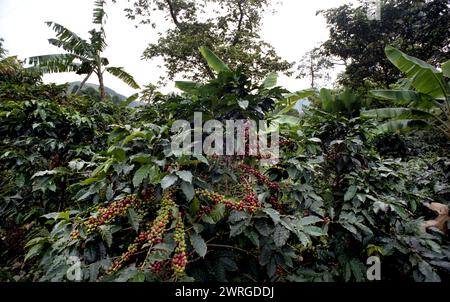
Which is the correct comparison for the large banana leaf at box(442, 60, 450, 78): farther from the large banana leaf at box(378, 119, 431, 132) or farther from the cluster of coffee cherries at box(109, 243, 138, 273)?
the cluster of coffee cherries at box(109, 243, 138, 273)

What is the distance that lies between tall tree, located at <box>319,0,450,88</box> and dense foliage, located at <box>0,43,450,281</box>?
9756 millimetres

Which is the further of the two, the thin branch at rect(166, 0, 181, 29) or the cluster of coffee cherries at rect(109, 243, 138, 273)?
the thin branch at rect(166, 0, 181, 29)

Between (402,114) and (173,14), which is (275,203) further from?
(173,14)

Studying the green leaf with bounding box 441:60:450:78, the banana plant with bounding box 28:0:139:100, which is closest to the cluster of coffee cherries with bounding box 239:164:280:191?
the green leaf with bounding box 441:60:450:78

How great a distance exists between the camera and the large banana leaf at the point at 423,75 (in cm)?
379

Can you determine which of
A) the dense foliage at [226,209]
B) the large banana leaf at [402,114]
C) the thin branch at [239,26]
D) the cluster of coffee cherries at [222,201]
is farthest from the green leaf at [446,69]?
the thin branch at [239,26]

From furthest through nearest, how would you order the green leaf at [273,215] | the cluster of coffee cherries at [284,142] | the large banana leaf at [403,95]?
the large banana leaf at [403,95], the cluster of coffee cherries at [284,142], the green leaf at [273,215]

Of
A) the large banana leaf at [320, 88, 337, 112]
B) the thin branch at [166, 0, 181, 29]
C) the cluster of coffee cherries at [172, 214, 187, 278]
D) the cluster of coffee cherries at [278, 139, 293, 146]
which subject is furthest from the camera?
the thin branch at [166, 0, 181, 29]

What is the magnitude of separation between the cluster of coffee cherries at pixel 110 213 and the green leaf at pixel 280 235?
71cm

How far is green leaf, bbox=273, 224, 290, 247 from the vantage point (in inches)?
52.2

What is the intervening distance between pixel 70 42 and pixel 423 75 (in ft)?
25.1

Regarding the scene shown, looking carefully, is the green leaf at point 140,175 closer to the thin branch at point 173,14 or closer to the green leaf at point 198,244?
the green leaf at point 198,244
